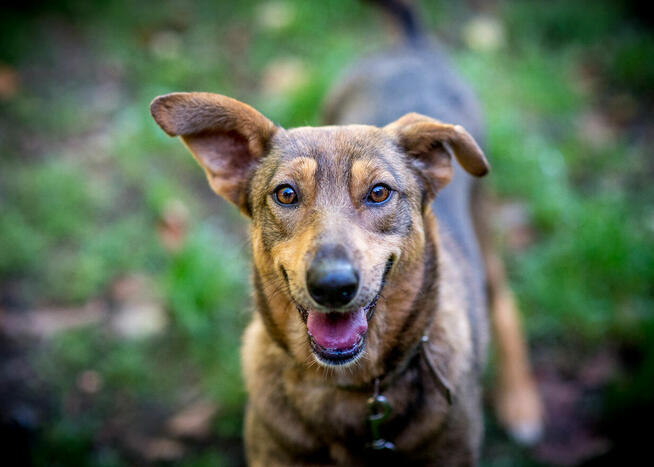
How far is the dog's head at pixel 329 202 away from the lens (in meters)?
2.26

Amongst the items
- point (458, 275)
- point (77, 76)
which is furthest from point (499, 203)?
point (77, 76)

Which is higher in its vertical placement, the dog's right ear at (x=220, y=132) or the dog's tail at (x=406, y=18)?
the dog's tail at (x=406, y=18)

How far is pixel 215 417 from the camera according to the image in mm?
3666

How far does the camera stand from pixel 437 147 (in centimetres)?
269

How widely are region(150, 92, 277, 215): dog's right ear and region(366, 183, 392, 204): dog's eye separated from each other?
594mm

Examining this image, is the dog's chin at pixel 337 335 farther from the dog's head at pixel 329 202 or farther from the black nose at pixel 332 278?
the black nose at pixel 332 278

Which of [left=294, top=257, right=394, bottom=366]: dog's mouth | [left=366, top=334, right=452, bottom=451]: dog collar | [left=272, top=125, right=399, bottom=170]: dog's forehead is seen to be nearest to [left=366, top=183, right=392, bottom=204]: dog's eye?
[left=272, top=125, right=399, bottom=170]: dog's forehead

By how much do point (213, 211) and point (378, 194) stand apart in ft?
8.83

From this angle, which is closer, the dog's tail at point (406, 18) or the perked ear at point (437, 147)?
the perked ear at point (437, 147)

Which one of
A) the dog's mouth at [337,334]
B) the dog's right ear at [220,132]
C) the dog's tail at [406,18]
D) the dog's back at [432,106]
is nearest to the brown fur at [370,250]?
the dog's right ear at [220,132]

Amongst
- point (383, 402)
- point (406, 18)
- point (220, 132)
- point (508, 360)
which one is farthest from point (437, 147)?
point (406, 18)

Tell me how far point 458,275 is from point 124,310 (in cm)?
258

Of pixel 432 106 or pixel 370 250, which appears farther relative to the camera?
pixel 432 106

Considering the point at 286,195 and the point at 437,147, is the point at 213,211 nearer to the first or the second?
the point at 286,195
